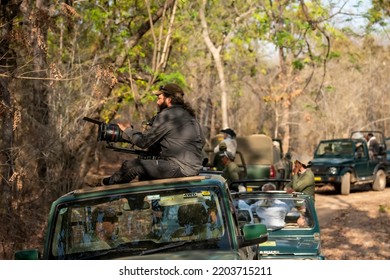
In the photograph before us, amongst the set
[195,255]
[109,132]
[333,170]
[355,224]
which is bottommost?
[355,224]

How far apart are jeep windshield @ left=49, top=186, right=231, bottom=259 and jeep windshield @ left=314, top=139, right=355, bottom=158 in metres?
20.8

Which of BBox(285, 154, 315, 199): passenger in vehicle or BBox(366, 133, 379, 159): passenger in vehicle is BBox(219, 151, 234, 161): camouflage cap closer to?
BBox(285, 154, 315, 199): passenger in vehicle

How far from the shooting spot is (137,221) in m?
6.14

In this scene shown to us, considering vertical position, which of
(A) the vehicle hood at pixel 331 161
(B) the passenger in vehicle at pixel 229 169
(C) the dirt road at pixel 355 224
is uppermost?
(B) the passenger in vehicle at pixel 229 169

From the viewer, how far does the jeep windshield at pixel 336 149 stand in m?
26.5

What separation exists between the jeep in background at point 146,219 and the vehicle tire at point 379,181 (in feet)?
72.9

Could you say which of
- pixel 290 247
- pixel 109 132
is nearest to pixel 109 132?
pixel 109 132

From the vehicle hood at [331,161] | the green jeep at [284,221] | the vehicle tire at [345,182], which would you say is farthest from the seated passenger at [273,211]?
the vehicle tire at [345,182]

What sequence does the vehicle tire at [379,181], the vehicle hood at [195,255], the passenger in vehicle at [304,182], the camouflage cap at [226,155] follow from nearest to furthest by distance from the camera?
1. the vehicle hood at [195,255]
2. the passenger in vehicle at [304,182]
3. the camouflage cap at [226,155]
4. the vehicle tire at [379,181]

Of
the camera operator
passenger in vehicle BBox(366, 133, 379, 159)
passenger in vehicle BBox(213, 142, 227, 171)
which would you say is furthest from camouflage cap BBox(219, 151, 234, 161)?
passenger in vehicle BBox(366, 133, 379, 159)

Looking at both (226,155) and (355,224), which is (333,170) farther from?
(226,155)

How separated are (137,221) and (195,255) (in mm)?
705

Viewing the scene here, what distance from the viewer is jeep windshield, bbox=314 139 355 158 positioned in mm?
26547

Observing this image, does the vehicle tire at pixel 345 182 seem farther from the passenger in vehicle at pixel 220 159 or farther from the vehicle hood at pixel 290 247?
the vehicle hood at pixel 290 247
